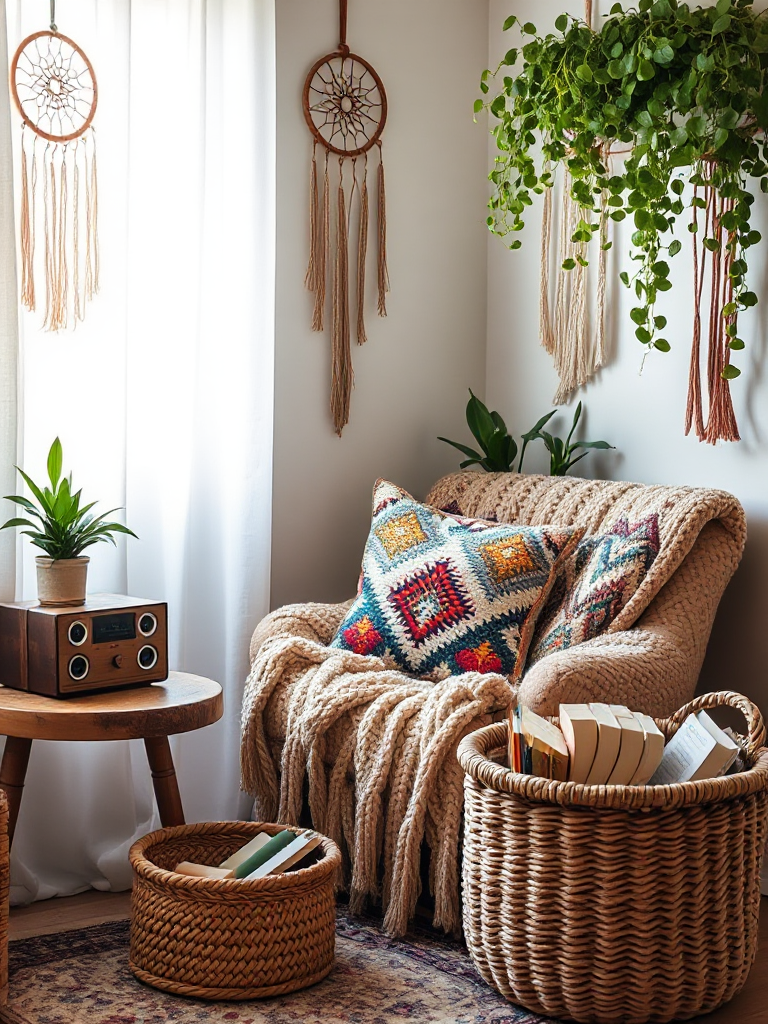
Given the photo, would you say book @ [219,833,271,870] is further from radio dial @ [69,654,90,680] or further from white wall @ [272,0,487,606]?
white wall @ [272,0,487,606]

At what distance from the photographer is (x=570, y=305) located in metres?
2.81

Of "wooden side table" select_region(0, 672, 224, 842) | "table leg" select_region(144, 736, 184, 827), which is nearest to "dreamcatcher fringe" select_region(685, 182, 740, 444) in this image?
"wooden side table" select_region(0, 672, 224, 842)

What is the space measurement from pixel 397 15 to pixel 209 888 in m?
2.21

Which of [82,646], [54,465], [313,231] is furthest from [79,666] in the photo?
[313,231]

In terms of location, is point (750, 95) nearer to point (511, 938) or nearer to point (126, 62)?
point (126, 62)

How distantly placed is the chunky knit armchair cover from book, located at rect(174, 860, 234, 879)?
0.94 feet

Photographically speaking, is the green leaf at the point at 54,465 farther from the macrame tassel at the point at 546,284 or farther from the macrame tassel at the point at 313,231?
the macrame tassel at the point at 546,284

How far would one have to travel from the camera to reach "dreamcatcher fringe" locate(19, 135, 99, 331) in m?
2.30

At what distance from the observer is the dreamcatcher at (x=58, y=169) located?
7.55 feet

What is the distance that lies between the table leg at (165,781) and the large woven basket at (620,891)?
628mm

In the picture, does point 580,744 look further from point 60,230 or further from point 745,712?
point 60,230

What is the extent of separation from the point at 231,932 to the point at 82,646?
21.6 inches

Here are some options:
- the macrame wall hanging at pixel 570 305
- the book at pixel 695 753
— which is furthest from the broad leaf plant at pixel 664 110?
the book at pixel 695 753

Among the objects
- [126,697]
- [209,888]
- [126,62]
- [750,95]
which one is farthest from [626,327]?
[209,888]
